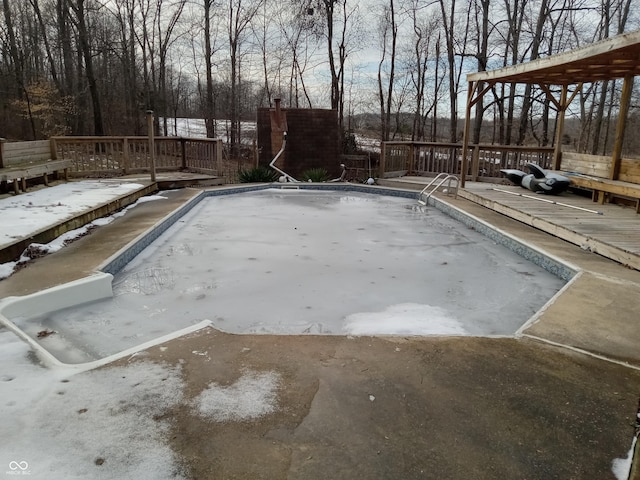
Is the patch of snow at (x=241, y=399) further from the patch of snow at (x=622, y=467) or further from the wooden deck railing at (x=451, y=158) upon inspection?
the wooden deck railing at (x=451, y=158)

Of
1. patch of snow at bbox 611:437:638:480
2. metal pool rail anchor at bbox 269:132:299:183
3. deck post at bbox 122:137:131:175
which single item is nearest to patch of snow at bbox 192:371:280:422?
patch of snow at bbox 611:437:638:480

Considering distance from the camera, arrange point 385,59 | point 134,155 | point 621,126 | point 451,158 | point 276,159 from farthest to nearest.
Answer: point 385,59 → point 276,159 → point 451,158 → point 134,155 → point 621,126

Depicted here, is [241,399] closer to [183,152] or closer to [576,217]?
[576,217]

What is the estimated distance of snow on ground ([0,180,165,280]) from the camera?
4.34m

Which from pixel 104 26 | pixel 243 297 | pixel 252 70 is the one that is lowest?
pixel 243 297

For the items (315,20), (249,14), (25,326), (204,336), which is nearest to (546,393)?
(204,336)

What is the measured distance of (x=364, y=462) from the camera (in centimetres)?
169

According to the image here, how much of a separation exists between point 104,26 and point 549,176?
18.5 m

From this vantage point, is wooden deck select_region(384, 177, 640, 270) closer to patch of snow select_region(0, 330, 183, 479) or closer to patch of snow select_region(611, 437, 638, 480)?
patch of snow select_region(611, 437, 638, 480)

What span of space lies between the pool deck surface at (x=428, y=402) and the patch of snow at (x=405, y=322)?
0.41 m

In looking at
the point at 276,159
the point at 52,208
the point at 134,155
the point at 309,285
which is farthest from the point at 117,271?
the point at 276,159

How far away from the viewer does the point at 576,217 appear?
5.64 m

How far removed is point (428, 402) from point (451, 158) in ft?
29.7

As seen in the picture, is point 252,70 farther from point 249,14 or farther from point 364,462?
point 364,462
